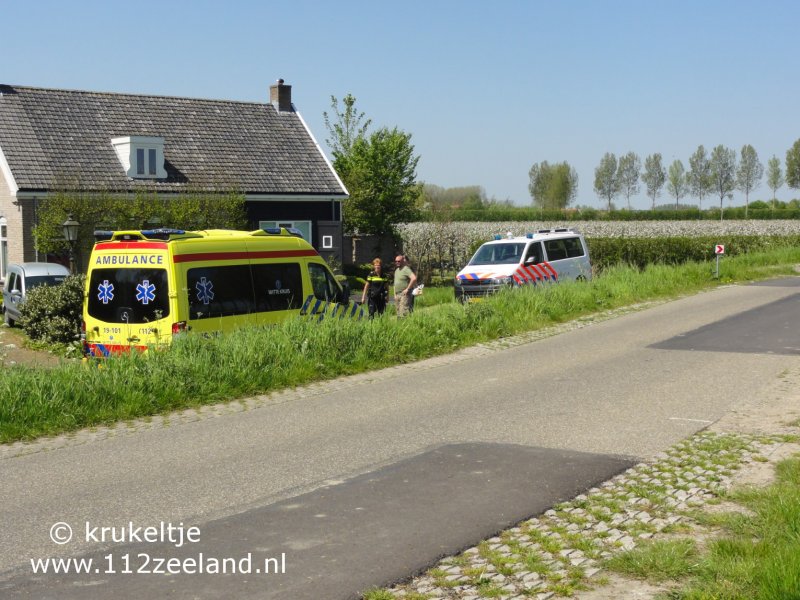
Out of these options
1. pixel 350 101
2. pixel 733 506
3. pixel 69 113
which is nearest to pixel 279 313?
pixel 733 506

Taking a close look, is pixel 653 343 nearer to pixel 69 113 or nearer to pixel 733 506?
pixel 733 506

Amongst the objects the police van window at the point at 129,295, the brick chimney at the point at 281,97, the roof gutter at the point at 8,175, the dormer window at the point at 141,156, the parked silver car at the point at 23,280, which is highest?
the brick chimney at the point at 281,97

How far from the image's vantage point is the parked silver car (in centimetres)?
2420

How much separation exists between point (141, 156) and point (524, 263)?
15728 mm

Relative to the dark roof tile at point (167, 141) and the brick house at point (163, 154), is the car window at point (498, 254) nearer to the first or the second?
the brick house at point (163, 154)

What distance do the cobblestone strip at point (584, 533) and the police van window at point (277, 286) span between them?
7426 mm

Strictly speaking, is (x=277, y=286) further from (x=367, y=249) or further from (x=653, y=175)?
(x=653, y=175)

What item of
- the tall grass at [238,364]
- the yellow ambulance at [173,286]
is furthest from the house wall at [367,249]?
the yellow ambulance at [173,286]

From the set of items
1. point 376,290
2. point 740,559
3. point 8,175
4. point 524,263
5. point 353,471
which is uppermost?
point 8,175

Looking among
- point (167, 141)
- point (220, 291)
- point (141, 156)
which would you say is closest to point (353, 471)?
point (220, 291)

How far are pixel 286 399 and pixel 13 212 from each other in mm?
22261

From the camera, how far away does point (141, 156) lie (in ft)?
110

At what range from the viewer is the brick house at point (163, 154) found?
30891 millimetres

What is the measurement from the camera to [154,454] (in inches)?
349
